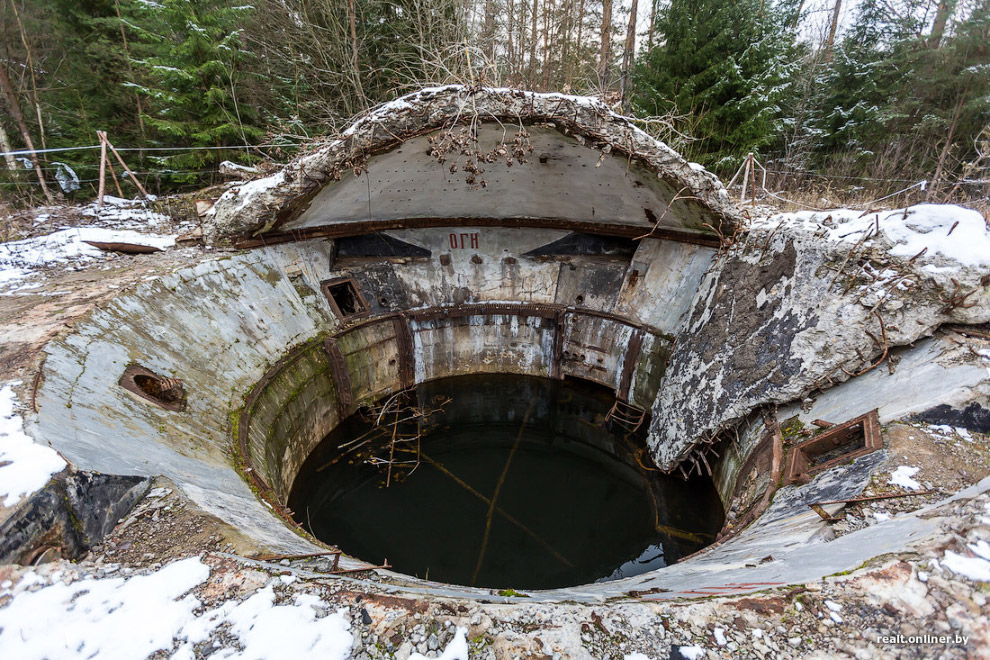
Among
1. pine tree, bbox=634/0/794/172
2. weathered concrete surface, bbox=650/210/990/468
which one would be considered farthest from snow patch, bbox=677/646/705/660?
pine tree, bbox=634/0/794/172

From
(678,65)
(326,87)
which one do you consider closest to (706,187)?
(678,65)

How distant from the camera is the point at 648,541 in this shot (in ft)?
18.7

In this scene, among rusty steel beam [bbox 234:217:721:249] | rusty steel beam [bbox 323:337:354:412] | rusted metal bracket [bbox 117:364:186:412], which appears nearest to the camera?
rusted metal bracket [bbox 117:364:186:412]

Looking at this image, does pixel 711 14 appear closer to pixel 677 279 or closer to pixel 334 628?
pixel 677 279

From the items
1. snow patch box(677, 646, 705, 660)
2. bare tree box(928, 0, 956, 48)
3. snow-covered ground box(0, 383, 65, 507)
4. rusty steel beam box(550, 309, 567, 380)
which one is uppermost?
bare tree box(928, 0, 956, 48)

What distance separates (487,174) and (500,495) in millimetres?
5111

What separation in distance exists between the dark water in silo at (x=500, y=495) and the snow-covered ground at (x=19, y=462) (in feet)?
12.0

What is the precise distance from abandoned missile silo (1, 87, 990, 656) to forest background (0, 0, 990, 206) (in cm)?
506

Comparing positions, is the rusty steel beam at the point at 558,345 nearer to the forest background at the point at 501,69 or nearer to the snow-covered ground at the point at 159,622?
the forest background at the point at 501,69

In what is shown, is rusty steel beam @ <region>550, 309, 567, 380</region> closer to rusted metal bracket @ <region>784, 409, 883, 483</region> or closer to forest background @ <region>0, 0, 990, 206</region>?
rusted metal bracket @ <region>784, 409, 883, 483</region>

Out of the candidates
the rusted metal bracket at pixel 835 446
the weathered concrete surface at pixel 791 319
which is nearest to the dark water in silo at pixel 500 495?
the weathered concrete surface at pixel 791 319

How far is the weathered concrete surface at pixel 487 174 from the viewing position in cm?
→ 471

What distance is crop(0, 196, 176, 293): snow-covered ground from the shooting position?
209 inches

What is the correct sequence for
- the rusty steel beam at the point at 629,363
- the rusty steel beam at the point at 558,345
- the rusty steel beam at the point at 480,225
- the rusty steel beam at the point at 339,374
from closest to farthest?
1. the rusty steel beam at the point at 480,225
2. the rusty steel beam at the point at 339,374
3. the rusty steel beam at the point at 629,363
4. the rusty steel beam at the point at 558,345
